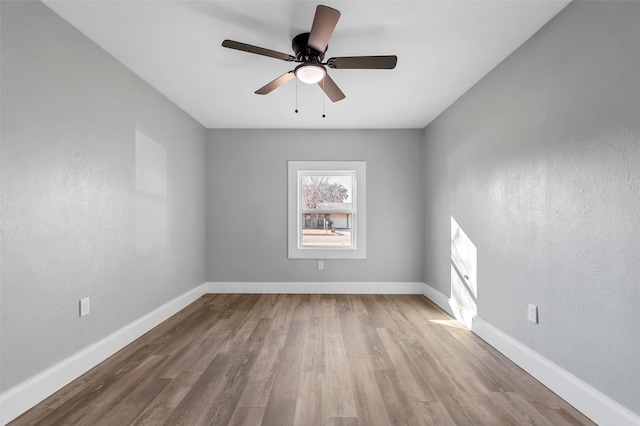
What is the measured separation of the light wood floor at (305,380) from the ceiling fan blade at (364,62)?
221 cm

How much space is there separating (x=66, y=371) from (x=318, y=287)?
313 centimetres

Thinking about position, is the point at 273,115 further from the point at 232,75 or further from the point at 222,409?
the point at 222,409

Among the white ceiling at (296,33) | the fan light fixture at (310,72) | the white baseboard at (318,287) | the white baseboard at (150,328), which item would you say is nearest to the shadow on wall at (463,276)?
the white baseboard at (150,328)

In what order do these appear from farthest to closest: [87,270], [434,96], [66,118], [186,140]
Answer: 1. [186,140]
2. [434,96]
3. [87,270]
4. [66,118]

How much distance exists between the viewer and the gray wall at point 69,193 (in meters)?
1.88

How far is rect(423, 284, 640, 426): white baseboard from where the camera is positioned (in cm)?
171

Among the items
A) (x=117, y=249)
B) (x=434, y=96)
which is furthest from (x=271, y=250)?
(x=434, y=96)

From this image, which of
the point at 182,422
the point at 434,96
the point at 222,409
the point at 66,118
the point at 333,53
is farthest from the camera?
the point at 434,96

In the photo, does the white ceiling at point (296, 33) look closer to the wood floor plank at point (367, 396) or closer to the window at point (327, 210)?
the window at point (327, 210)

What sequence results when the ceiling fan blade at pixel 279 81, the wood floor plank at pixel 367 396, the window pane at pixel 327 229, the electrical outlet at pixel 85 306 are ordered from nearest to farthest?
the wood floor plank at pixel 367 396
the electrical outlet at pixel 85 306
the ceiling fan blade at pixel 279 81
the window pane at pixel 327 229

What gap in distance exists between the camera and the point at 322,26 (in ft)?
6.47

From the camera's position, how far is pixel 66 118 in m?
2.27

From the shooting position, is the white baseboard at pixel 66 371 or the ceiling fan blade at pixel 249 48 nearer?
the white baseboard at pixel 66 371

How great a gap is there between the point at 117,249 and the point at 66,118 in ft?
3.62
